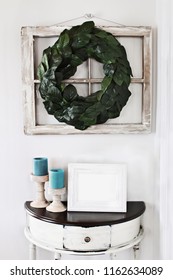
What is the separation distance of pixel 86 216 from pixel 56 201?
0.16 meters

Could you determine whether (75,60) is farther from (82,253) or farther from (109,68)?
(82,253)

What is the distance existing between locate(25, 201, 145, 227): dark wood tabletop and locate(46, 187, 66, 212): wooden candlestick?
22 mm

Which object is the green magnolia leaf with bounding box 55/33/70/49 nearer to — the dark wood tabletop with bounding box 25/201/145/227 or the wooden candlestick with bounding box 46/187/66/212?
the wooden candlestick with bounding box 46/187/66/212

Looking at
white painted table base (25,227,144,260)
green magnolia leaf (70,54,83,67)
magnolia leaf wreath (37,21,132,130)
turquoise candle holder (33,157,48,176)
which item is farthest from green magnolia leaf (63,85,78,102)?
white painted table base (25,227,144,260)

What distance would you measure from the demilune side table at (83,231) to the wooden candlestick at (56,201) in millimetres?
24

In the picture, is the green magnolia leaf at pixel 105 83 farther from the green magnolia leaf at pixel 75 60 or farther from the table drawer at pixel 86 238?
the table drawer at pixel 86 238

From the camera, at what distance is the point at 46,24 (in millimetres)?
1813


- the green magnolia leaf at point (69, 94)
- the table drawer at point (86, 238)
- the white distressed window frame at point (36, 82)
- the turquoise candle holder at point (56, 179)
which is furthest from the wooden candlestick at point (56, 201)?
the green magnolia leaf at point (69, 94)

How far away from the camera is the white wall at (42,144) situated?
181 cm

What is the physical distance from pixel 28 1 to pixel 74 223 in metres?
1.05
